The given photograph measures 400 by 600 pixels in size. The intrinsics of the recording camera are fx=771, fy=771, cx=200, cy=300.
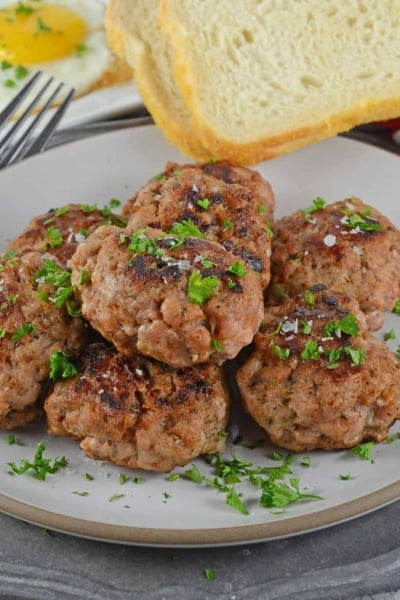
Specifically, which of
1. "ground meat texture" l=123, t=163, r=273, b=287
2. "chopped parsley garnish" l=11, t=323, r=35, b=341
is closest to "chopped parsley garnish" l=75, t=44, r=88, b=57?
"ground meat texture" l=123, t=163, r=273, b=287

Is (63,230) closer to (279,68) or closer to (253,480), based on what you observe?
(253,480)

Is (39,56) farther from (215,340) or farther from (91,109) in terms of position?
(215,340)

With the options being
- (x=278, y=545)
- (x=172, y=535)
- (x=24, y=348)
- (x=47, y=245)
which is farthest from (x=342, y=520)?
(x=47, y=245)

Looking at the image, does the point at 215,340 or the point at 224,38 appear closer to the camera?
the point at 215,340

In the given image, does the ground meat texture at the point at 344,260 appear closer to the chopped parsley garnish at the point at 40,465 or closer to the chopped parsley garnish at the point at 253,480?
the chopped parsley garnish at the point at 253,480

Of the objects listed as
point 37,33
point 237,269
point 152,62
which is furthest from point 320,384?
point 37,33

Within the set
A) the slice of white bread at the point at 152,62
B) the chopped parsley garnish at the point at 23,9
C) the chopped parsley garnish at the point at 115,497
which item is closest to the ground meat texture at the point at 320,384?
the chopped parsley garnish at the point at 115,497

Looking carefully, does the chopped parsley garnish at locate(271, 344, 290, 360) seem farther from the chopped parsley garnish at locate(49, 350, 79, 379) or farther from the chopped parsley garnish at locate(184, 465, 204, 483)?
the chopped parsley garnish at locate(49, 350, 79, 379)
